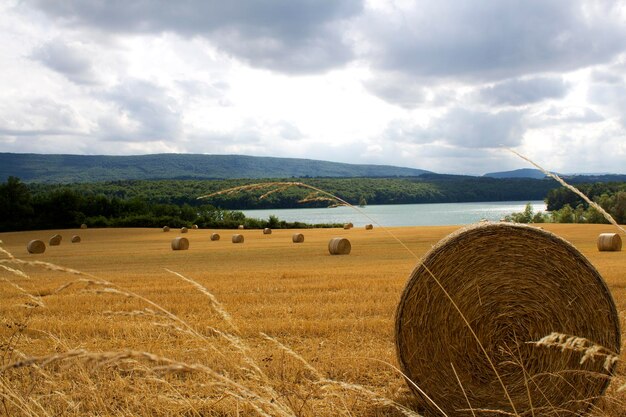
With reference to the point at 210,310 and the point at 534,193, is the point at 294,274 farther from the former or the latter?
the point at 534,193

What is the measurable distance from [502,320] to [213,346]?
3.71 metres

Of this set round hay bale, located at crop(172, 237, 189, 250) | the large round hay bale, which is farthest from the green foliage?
the large round hay bale

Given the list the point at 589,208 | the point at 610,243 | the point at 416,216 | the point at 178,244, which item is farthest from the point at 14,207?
the point at 589,208

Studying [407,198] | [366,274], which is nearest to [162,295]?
[366,274]

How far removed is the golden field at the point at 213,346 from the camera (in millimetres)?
2295

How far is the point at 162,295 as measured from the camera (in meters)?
13.0

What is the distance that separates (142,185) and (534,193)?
211 ft

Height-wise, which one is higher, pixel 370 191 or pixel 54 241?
pixel 370 191

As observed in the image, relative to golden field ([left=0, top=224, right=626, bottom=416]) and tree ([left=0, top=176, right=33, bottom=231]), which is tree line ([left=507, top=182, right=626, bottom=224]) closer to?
golden field ([left=0, top=224, right=626, bottom=416])

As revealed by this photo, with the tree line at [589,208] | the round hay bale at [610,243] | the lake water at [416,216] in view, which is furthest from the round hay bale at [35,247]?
the tree line at [589,208]

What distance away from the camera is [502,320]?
5.38m

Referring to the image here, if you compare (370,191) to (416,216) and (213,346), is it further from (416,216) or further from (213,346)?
(213,346)

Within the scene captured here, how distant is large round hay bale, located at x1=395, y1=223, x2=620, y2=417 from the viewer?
17.0ft

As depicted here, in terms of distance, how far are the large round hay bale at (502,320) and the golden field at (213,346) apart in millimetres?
376
